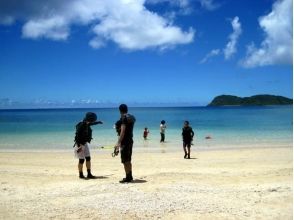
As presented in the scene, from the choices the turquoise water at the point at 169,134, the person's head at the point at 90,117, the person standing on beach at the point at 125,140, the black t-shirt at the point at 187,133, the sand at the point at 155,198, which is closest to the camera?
the sand at the point at 155,198

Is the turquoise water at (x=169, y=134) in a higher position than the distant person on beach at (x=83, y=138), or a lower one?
lower

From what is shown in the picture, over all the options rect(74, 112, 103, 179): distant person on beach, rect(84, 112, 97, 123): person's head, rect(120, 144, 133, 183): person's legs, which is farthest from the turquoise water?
rect(120, 144, 133, 183): person's legs

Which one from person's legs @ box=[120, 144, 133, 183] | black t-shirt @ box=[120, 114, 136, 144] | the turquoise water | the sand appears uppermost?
black t-shirt @ box=[120, 114, 136, 144]

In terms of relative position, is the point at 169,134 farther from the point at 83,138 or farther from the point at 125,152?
the point at 125,152

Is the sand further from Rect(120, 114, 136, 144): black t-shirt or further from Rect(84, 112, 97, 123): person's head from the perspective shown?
Rect(84, 112, 97, 123): person's head

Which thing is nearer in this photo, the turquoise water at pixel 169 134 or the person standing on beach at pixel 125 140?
the person standing on beach at pixel 125 140

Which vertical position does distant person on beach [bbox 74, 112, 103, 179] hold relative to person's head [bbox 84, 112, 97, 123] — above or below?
below

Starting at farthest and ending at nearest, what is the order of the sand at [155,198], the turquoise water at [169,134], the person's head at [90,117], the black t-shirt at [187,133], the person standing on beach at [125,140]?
the turquoise water at [169,134] → the black t-shirt at [187,133] → the person's head at [90,117] → the person standing on beach at [125,140] → the sand at [155,198]

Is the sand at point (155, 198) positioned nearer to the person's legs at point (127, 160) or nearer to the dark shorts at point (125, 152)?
the person's legs at point (127, 160)

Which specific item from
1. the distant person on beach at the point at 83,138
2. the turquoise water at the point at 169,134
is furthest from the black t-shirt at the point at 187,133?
the turquoise water at the point at 169,134

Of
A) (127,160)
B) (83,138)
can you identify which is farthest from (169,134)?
(127,160)

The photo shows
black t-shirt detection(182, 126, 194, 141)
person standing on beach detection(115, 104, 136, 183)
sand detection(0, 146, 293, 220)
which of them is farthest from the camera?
black t-shirt detection(182, 126, 194, 141)

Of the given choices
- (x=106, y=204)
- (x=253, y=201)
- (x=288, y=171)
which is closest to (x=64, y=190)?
(x=106, y=204)

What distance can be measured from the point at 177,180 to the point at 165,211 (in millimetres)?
2720
